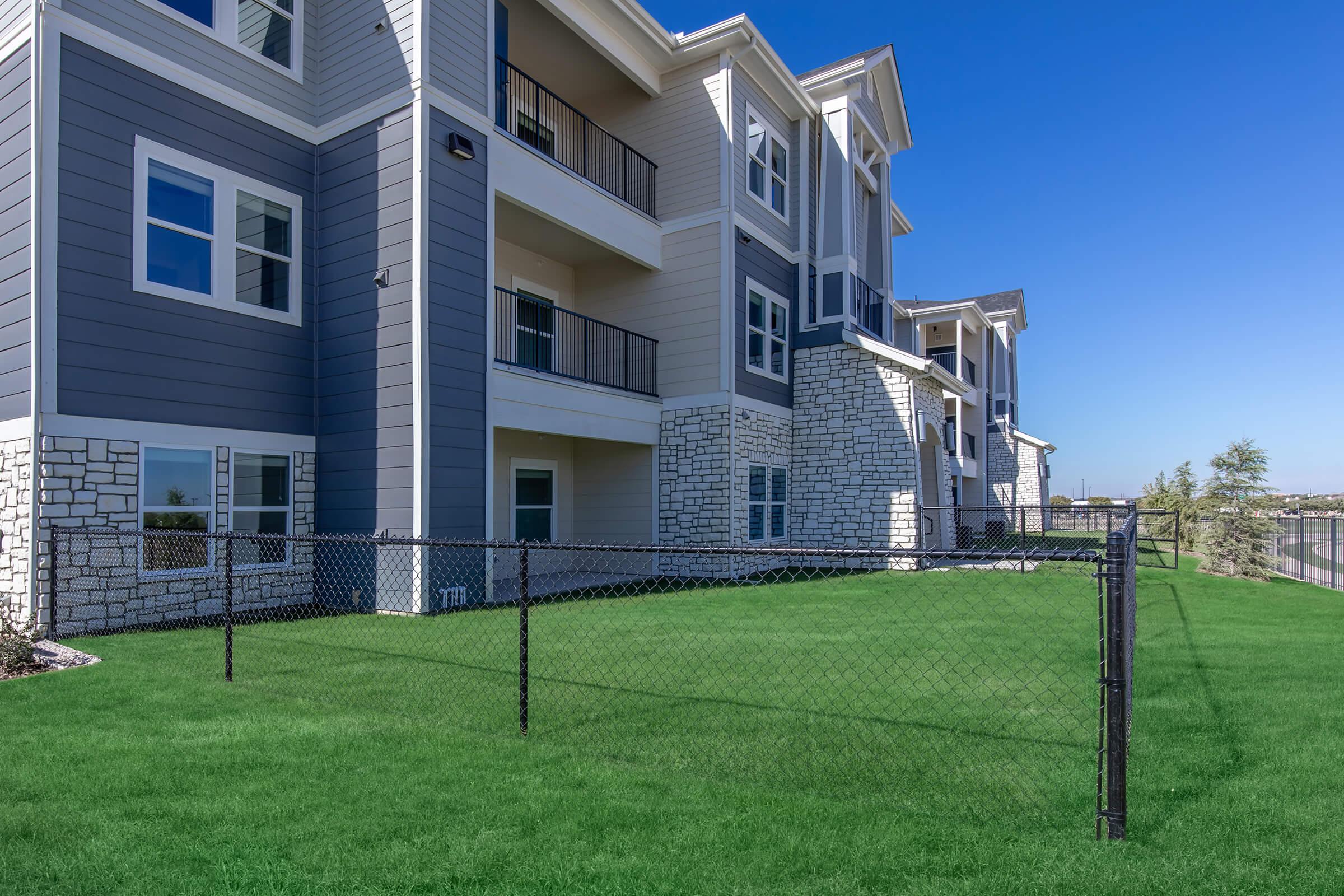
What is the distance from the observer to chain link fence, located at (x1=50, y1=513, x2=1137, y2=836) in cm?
406

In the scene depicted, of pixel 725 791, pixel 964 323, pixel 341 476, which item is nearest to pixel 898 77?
pixel 964 323

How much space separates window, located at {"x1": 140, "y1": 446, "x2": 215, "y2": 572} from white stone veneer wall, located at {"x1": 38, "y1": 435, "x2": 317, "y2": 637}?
87 mm

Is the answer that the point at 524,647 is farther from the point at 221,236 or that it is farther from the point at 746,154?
the point at 746,154

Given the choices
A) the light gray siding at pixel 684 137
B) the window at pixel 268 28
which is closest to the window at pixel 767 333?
the light gray siding at pixel 684 137

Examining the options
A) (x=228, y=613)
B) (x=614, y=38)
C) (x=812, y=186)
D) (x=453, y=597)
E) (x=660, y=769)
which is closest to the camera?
(x=660, y=769)

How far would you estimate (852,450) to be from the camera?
16.4 meters

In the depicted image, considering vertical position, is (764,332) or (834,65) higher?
(834,65)

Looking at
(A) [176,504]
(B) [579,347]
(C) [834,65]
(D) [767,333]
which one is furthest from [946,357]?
(A) [176,504]

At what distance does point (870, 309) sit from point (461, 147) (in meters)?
11.8

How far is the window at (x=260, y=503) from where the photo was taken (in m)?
9.84

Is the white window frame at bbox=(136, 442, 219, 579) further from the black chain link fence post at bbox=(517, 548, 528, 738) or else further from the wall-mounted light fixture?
the black chain link fence post at bbox=(517, 548, 528, 738)

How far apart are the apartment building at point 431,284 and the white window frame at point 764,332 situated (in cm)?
8

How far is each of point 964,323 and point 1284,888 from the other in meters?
28.0

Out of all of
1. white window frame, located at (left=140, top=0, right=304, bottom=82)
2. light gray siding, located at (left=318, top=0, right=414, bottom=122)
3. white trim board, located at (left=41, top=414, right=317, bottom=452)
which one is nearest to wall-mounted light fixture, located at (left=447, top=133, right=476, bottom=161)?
light gray siding, located at (left=318, top=0, right=414, bottom=122)
